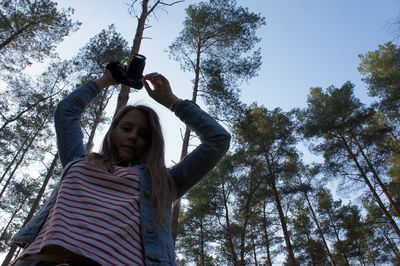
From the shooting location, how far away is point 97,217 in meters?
1.37

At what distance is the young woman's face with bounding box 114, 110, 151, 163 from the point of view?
1.91 metres

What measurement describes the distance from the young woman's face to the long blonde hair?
0.09 feet

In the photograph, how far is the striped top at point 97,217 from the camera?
1249mm

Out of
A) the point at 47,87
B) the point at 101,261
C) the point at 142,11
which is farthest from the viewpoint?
the point at 47,87

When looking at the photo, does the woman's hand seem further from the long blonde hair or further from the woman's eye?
the woman's eye

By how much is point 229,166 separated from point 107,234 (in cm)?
1424

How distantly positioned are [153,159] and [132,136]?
23 centimetres

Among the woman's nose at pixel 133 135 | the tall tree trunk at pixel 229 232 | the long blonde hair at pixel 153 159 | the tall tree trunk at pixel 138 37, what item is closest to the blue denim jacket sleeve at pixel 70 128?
the long blonde hair at pixel 153 159

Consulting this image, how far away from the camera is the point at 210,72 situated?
12203 millimetres

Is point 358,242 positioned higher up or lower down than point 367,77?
lower down

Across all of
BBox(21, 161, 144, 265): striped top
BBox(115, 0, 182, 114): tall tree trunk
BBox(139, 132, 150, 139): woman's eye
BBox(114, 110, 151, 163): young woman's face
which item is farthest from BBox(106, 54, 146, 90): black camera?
BBox(115, 0, 182, 114): tall tree trunk

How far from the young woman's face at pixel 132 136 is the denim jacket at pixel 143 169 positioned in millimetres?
186

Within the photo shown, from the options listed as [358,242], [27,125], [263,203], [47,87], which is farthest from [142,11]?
[358,242]

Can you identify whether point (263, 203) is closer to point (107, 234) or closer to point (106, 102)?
point (106, 102)
